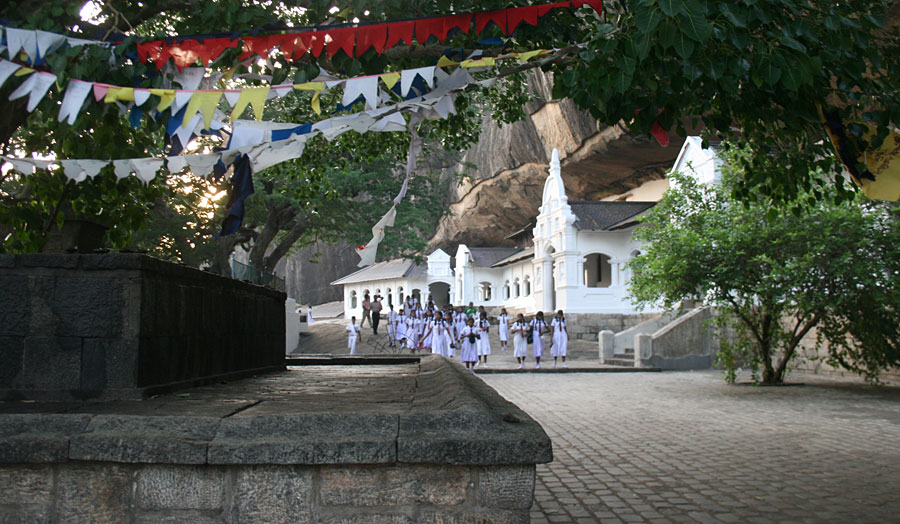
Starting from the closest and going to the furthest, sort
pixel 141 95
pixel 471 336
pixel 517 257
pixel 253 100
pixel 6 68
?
pixel 253 100 → pixel 141 95 → pixel 6 68 → pixel 471 336 → pixel 517 257

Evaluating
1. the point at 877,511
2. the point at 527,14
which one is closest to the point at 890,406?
the point at 877,511

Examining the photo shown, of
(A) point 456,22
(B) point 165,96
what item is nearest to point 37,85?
(B) point 165,96

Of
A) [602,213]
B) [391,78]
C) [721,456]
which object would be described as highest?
[602,213]

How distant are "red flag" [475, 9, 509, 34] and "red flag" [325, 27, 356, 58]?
38.6 inches

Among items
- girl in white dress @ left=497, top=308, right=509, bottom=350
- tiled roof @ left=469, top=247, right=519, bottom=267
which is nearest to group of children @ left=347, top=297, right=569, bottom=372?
girl in white dress @ left=497, top=308, right=509, bottom=350

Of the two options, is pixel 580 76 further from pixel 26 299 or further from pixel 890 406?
pixel 890 406

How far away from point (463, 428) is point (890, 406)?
1060 centimetres

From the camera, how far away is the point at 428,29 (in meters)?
5.67

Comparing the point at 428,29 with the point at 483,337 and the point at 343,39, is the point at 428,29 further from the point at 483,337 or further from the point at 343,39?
the point at 483,337

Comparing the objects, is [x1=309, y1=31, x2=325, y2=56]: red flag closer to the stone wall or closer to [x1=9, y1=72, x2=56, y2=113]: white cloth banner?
[x1=9, y1=72, x2=56, y2=113]: white cloth banner

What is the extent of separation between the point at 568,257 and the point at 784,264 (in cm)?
1833

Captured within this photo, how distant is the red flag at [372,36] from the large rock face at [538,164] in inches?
737

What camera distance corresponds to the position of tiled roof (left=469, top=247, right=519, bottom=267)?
4425 centimetres

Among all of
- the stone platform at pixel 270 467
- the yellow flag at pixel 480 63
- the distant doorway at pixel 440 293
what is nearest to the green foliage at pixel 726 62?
the yellow flag at pixel 480 63
